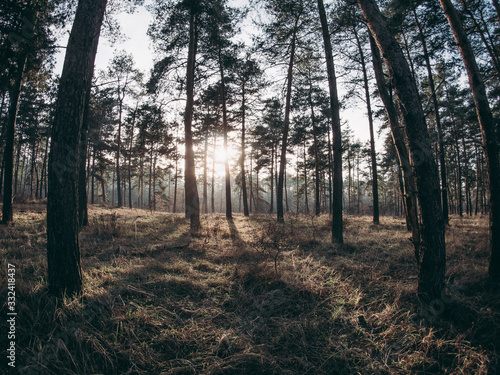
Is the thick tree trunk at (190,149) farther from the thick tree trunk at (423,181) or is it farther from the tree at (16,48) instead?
the thick tree trunk at (423,181)

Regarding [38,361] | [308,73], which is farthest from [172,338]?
[308,73]

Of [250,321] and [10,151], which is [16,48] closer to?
[10,151]

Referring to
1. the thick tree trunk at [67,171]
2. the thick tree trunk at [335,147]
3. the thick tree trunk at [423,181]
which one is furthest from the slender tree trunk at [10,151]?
the thick tree trunk at [423,181]

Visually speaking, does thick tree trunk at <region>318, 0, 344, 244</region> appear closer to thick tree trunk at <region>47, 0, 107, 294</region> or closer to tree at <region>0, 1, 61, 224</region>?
thick tree trunk at <region>47, 0, 107, 294</region>

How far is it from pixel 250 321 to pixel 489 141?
5379 millimetres

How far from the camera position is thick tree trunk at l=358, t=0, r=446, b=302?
2920 mm

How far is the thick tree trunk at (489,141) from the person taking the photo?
3827 mm

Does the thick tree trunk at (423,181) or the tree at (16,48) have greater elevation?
the tree at (16,48)

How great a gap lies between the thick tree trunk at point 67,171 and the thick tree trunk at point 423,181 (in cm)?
448

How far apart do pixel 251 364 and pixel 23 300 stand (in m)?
2.86

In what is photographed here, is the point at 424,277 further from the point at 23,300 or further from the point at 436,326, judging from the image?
the point at 23,300

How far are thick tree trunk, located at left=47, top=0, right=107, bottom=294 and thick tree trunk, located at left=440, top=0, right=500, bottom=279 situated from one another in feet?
22.1

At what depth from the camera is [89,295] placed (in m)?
2.88

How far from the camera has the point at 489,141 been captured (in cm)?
402
